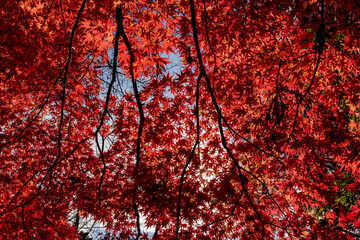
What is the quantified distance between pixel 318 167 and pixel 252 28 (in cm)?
306

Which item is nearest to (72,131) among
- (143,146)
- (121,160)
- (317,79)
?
(121,160)

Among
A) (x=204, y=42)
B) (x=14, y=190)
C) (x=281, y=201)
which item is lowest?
(x=281, y=201)

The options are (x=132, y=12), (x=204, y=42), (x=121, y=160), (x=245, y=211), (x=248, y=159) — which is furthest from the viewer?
(x=121, y=160)

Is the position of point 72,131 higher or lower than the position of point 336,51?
higher

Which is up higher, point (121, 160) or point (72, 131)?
point (72, 131)

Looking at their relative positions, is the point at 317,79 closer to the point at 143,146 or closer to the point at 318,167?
the point at 318,167

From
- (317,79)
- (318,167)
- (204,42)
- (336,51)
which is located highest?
(204,42)

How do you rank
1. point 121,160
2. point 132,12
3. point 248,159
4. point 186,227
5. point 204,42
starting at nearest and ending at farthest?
point 132,12 → point 204,42 → point 248,159 → point 186,227 → point 121,160

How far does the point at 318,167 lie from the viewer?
3.75 m

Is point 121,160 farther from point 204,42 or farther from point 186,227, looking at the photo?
point 204,42

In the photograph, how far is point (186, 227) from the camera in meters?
5.09

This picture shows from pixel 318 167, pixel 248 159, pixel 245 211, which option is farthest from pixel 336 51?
pixel 245 211

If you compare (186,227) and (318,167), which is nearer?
(318,167)

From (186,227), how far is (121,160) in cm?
265
